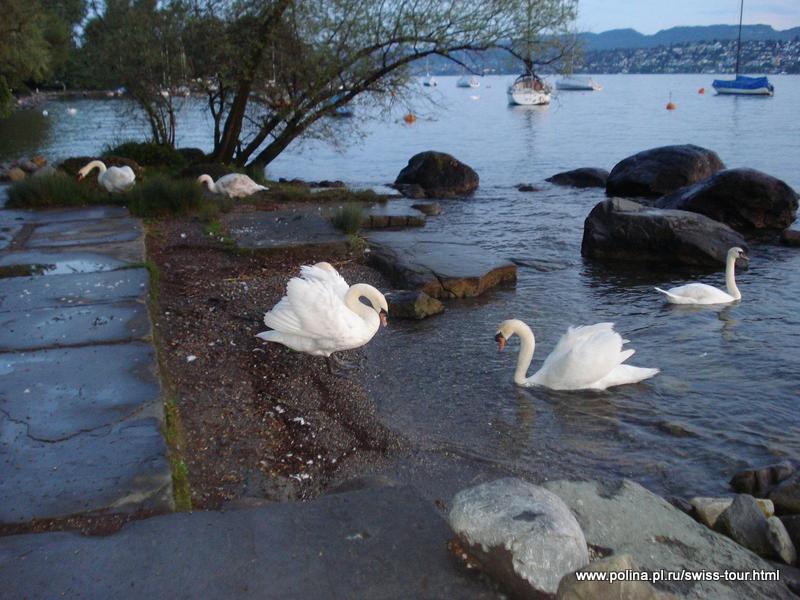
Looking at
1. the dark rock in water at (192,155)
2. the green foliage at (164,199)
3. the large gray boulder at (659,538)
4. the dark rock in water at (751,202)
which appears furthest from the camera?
the dark rock in water at (192,155)

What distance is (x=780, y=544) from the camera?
4.38 meters

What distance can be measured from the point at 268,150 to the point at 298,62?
2.53 m

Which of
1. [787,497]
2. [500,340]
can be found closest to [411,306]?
[500,340]

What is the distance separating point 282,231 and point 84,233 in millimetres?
2719

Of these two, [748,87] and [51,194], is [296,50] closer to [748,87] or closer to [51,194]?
[51,194]

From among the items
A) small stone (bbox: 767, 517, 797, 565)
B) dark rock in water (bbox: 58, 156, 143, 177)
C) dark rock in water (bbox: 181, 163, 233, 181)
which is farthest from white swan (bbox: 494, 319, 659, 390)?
dark rock in water (bbox: 58, 156, 143, 177)

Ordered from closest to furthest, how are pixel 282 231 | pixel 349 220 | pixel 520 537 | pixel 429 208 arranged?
pixel 520 537
pixel 282 231
pixel 349 220
pixel 429 208

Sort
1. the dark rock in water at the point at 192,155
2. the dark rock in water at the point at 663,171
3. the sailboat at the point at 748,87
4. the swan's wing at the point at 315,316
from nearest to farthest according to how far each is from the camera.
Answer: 1. the swan's wing at the point at 315,316
2. the dark rock in water at the point at 663,171
3. the dark rock in water at the point at 192,155
4. the sailboat at the point at 748,87

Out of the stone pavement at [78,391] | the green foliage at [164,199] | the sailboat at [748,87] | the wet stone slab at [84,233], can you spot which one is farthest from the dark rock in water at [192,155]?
the sailboat at [748,87]

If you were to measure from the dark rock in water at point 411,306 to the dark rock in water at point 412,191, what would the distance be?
35.1ft

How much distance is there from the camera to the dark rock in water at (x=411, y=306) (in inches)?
349

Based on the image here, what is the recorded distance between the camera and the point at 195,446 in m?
4.98

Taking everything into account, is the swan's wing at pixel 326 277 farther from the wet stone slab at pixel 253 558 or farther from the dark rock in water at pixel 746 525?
the dark rock in water at pixel 746 525

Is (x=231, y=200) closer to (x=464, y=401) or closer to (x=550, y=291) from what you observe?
(x=550, y=291)
